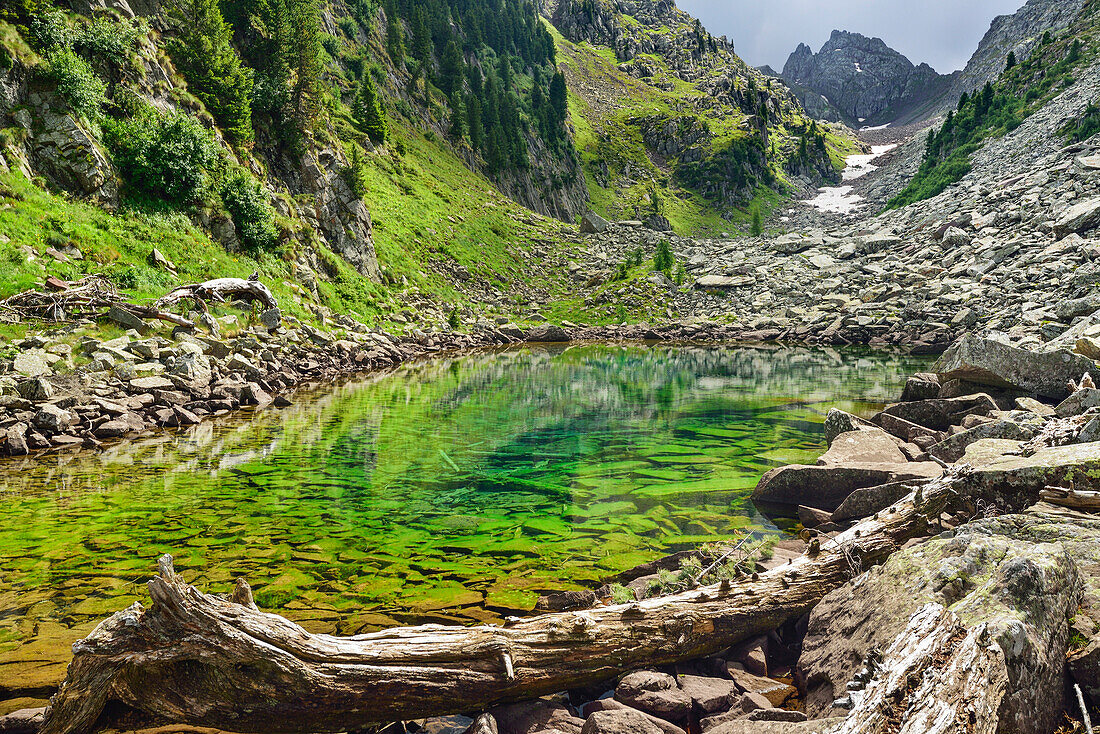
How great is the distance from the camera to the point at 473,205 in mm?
77438

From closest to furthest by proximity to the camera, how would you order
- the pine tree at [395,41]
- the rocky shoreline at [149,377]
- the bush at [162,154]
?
the rocky shoreline at [149,377], the bush at [162,154], the pine tree at [395,41]

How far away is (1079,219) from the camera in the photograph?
4091 centimetres

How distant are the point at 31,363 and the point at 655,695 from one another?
21.4 meters

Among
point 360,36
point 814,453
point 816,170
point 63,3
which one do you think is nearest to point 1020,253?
point 814,453

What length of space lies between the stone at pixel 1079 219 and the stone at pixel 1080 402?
144 ft

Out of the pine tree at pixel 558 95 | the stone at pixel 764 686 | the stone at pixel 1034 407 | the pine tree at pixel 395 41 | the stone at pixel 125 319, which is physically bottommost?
the stone at pixel 764 686

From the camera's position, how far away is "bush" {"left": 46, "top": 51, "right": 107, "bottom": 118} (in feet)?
83.7

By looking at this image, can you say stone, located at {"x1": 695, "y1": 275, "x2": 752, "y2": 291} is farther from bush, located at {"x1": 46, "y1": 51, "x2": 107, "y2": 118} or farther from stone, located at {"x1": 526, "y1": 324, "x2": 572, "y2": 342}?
bush, located at {"x1": 46, "y1": 51, "x2": 107, "y2": 118}

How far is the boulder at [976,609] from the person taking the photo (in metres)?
3.68

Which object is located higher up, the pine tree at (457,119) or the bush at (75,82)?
the pine tree at (457,119)

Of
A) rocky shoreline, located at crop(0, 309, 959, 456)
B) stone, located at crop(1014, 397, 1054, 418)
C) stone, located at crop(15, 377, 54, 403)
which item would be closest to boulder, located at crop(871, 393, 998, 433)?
stone, located at crop(1014, 397, 1054, 418)

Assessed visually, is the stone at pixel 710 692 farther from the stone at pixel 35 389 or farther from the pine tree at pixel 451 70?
the pine tree at pixel 451 70

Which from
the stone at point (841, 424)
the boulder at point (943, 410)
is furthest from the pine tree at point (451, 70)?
the boulder at point (943, 410)

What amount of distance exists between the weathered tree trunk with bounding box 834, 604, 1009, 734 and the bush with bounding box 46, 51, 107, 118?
37.9 m
